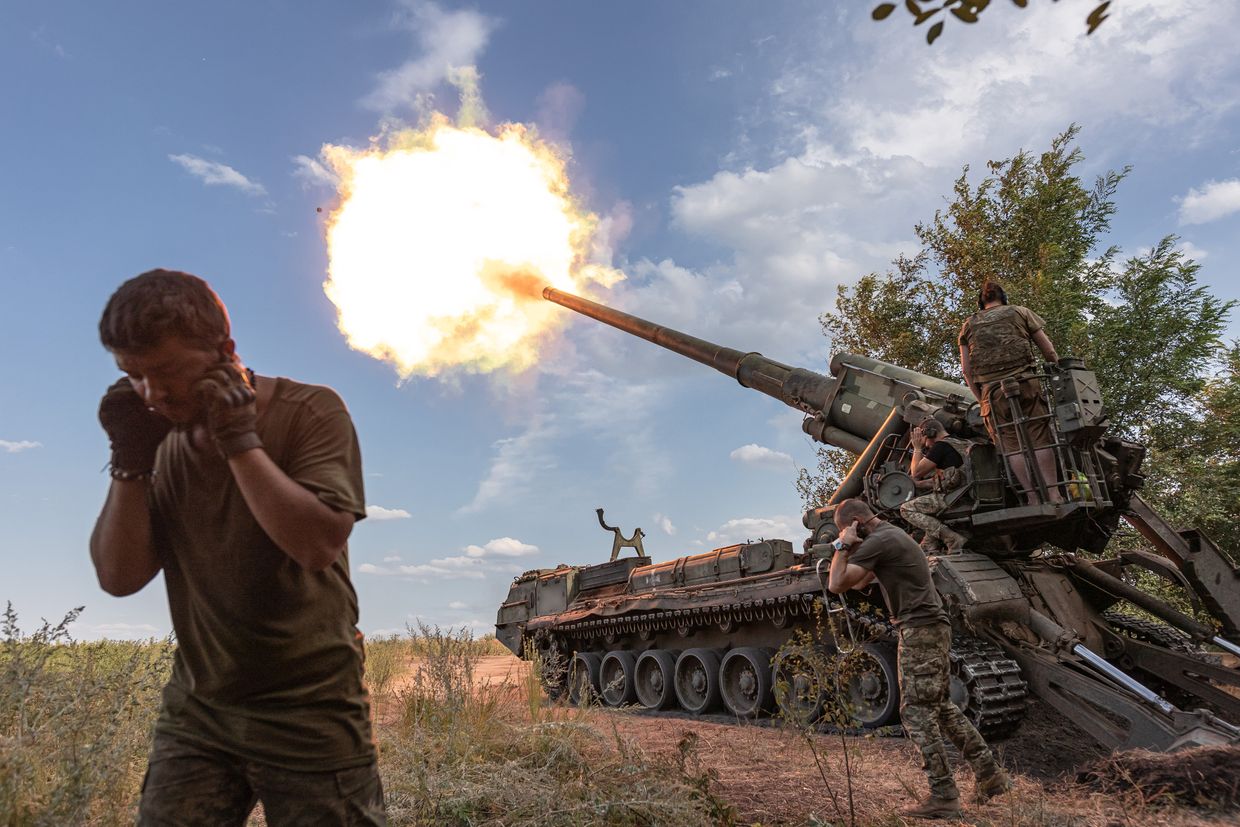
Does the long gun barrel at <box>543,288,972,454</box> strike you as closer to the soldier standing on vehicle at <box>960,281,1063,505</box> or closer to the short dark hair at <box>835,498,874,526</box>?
the soldier standing on vehicle at <box>960,281,1063,505</box>

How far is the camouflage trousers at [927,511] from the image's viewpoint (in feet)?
30.1

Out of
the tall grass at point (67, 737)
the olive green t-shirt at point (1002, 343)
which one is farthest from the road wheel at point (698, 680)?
the tall grass at point (67, 737)

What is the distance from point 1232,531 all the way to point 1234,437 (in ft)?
9.28

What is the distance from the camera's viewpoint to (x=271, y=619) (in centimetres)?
209

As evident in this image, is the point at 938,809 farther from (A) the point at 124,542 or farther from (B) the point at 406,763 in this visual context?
(A) the point at 124,542

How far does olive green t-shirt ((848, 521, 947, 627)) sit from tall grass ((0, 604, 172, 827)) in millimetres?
4587

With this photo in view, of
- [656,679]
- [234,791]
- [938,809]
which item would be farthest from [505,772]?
[656,679]

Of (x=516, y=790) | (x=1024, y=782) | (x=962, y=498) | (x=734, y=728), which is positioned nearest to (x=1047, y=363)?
(x=962, y=498)

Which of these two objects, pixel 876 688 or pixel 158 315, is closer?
pixel 158 315

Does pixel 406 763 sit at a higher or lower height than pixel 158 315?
lower

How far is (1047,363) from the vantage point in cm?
888

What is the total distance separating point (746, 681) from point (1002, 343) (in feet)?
17.8

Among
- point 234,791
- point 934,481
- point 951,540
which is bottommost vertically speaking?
point 234,791

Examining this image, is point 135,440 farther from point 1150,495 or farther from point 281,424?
point 1150,495
